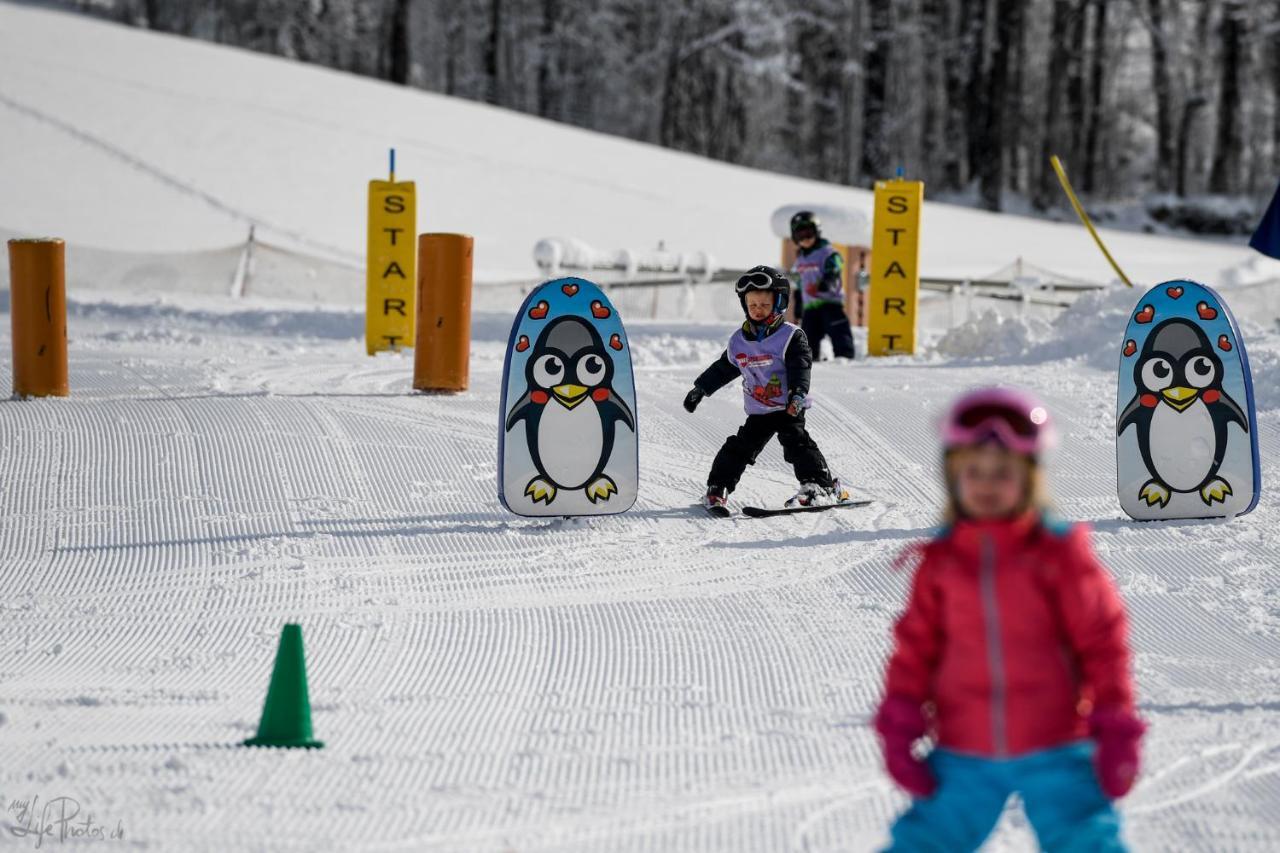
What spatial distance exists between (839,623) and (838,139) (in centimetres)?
4323

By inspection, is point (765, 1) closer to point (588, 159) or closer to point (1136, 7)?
point (1136, 7)

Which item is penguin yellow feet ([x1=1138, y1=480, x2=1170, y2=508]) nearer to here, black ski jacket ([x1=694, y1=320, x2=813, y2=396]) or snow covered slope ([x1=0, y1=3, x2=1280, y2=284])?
black ski jacket ([x1=694, y1=320, x2=813, y2=396])

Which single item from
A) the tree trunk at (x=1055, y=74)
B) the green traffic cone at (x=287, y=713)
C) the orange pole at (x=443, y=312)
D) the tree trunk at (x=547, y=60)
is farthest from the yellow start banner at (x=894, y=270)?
the tree trunk at (x=547, y=60)

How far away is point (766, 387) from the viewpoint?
796 centimetres

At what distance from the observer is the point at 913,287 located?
14.5 m

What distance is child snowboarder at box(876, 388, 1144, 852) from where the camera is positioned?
2793 millimetres

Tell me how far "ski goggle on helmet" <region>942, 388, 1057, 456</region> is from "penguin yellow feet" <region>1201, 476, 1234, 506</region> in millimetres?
5550

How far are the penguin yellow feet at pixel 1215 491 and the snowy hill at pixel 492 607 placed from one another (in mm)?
188

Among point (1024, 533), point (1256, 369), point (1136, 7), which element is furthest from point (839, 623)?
point (1136, 7)

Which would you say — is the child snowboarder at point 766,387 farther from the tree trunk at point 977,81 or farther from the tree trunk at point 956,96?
the tree trunk at point 956,96

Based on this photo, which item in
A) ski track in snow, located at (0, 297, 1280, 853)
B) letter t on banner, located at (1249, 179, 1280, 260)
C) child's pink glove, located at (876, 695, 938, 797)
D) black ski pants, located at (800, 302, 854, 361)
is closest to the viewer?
child's pink glove, located at (876, 695, 938, 797)

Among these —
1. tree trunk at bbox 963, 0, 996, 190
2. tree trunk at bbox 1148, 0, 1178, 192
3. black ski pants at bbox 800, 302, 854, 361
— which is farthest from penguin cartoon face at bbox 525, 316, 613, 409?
tree trunk at bbox 1148, 0, 1178, 192

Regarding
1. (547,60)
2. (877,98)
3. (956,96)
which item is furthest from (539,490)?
(956,96)

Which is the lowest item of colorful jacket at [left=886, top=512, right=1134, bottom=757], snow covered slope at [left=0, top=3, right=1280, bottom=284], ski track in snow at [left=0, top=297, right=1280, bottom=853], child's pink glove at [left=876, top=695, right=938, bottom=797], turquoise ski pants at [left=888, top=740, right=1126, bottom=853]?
ski track in snow at [left=0, top=297, right=1280, bottom=853]
